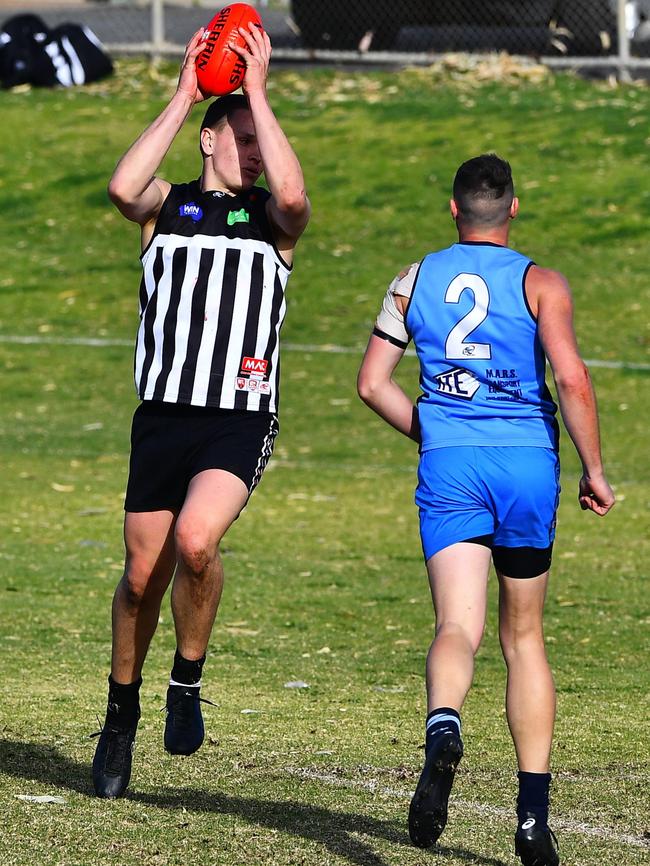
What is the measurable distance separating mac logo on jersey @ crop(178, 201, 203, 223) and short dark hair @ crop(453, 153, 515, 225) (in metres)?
1.07

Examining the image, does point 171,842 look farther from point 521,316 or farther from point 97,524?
point 97,524

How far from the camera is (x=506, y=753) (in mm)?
5941

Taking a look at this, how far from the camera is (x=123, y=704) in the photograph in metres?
5.43

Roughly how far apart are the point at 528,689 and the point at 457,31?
19708 millimetres

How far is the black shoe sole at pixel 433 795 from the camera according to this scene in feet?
13.6

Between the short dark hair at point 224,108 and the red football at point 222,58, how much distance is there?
0.05 m

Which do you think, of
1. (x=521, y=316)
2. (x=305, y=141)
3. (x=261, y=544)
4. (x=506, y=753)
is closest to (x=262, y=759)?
(x=506, y=753)

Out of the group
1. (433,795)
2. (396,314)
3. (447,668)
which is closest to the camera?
(433,795)

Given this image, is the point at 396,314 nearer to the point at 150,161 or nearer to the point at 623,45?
the point at 150,161

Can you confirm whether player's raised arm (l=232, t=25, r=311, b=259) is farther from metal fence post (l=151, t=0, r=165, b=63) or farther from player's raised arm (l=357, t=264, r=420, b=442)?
metal fence post (l=151, t=0, r=165, b=63)

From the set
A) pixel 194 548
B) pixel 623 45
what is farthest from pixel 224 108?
pixel 623 45

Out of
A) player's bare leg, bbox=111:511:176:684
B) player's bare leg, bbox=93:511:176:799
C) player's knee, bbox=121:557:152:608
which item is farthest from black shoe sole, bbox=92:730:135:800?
player's knee, bbox=121:557:152:608

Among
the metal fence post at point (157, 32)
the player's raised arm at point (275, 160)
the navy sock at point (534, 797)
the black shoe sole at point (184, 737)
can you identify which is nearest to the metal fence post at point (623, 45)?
the metal fence post at point (157, 32)

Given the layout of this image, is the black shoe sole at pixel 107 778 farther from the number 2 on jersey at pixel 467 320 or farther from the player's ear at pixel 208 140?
the player's ear at pixel 208 140
